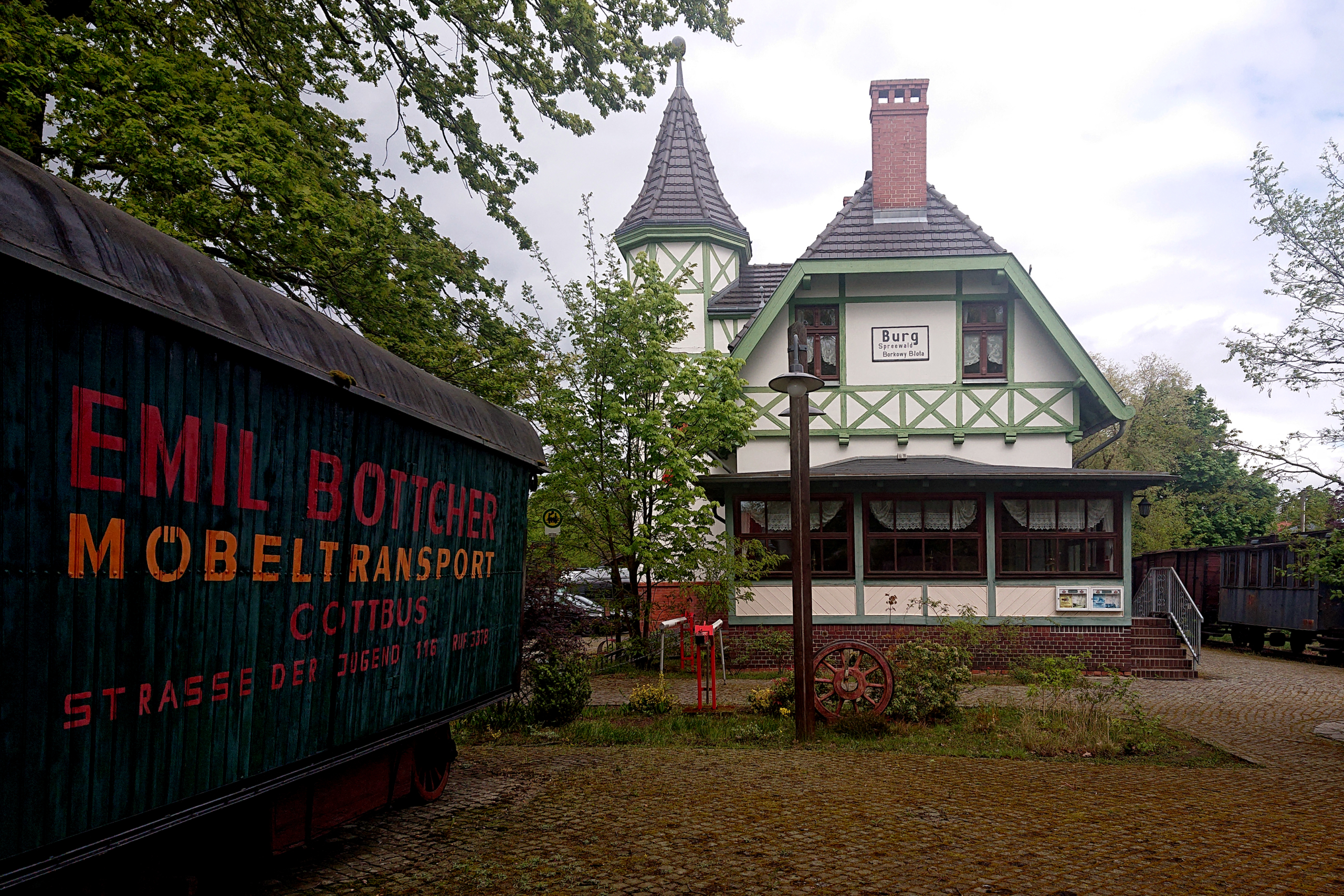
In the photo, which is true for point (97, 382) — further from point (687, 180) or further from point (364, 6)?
point (687, 180)

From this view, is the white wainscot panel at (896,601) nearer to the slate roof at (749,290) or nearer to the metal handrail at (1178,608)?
the metal handrail at (1178,608)

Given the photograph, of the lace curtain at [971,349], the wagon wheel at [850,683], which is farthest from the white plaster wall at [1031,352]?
the wagon wheel at [850,683]

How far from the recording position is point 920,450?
16.9 m

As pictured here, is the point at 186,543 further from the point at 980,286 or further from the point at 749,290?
the point at 749,290

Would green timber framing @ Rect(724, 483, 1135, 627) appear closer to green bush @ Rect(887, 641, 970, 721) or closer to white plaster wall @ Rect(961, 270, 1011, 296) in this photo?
white plaster wall @ Rect(961, 270, 1011, 296)

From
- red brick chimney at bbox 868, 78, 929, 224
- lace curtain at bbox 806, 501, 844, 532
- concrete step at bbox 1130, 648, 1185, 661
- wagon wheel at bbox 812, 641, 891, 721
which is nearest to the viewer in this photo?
wagon wheel at bbox 812, 641, 891, 721

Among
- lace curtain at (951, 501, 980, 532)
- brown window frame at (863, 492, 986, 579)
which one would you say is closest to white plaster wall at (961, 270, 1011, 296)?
brown window frame at (863, 492, 986, 579)

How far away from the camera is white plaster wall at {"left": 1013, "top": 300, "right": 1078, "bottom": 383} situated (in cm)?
1675

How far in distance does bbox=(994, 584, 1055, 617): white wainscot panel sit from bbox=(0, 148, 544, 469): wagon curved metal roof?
12.7 metres

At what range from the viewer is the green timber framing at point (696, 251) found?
22.1 metres

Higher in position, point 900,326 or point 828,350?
point 900,326

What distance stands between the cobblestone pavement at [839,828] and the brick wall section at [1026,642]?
6.13 meters

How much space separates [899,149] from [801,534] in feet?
39.3

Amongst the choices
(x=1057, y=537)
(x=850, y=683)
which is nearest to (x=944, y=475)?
(x=1057, y=537)
